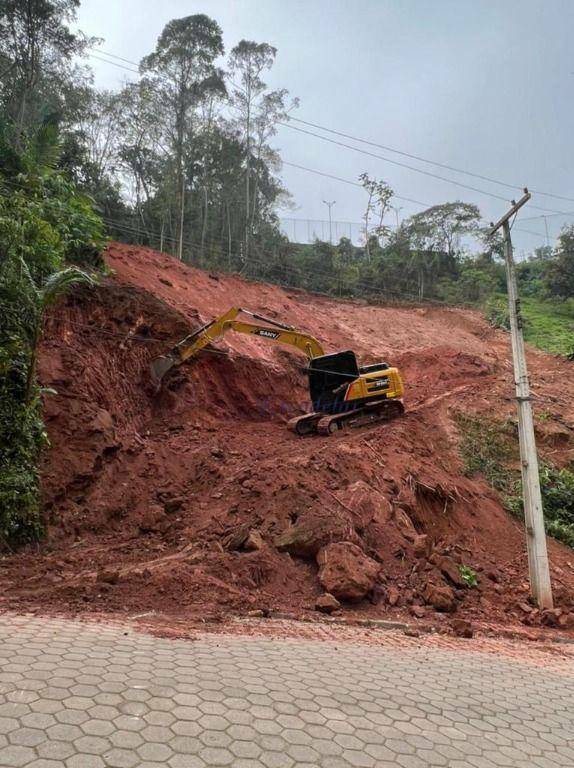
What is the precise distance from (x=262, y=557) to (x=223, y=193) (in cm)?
3159

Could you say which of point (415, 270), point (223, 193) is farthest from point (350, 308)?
point (223, 193)

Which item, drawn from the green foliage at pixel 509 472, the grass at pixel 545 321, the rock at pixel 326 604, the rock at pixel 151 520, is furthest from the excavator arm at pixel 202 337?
the grass at pixel 545 321

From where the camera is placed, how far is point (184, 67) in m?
26.5

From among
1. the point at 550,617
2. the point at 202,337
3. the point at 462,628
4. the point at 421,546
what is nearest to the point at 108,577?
the point at 462,628

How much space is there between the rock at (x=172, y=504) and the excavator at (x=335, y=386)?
4.36 metres

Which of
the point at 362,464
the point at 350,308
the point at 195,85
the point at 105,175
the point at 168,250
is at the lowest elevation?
the point at 362,464

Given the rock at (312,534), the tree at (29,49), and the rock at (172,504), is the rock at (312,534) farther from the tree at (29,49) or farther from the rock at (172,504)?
the tree at (29,49)

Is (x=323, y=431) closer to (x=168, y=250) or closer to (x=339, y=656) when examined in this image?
(x=339, y=656)

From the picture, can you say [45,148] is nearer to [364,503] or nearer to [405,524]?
[364,503]

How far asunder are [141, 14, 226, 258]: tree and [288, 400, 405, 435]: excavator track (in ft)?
51.4

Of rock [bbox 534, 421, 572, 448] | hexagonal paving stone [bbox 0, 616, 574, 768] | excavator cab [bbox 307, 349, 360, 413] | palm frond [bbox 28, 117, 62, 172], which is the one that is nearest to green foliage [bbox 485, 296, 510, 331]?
rock [bbox 534, 421, 572, 448]

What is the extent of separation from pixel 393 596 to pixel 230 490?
11.5 feet

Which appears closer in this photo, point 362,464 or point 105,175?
point 362,464

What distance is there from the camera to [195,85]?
27.0 metres
